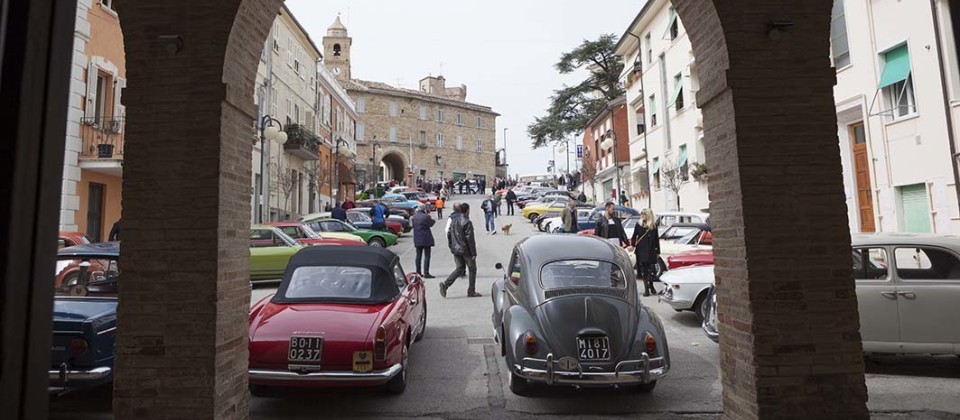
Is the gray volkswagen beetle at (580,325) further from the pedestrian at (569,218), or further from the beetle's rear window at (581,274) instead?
the pedestrian at (569,218)

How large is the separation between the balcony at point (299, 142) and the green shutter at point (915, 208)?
2545 cm

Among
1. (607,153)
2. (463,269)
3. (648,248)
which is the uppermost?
(607,153)

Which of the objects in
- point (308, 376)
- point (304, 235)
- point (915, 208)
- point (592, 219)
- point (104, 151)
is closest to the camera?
point (308, 376)

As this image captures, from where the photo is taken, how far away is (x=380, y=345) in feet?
16.1

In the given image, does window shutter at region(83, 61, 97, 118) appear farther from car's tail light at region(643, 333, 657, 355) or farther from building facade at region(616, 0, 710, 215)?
building facade at region(616, 0, 710, 215)

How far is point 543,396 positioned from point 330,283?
279 cm

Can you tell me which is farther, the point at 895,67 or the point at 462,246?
the point at 895,67

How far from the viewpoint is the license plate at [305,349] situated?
4750 millimetres

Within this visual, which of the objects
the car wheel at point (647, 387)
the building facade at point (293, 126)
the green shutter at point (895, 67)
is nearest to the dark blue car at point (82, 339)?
the car wheel at point (647, 387)

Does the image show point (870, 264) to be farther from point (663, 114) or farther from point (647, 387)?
point (663, 114)

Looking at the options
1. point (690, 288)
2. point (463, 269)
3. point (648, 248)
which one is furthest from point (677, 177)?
point (690, 288)

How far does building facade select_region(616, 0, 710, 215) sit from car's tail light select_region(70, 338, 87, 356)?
21420mm

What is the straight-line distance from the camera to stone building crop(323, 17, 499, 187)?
212 ft

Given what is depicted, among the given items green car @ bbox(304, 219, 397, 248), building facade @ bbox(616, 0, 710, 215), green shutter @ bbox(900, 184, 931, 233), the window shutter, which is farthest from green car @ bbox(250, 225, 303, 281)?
building facade @ bbox(616, 0, 710, 215)
